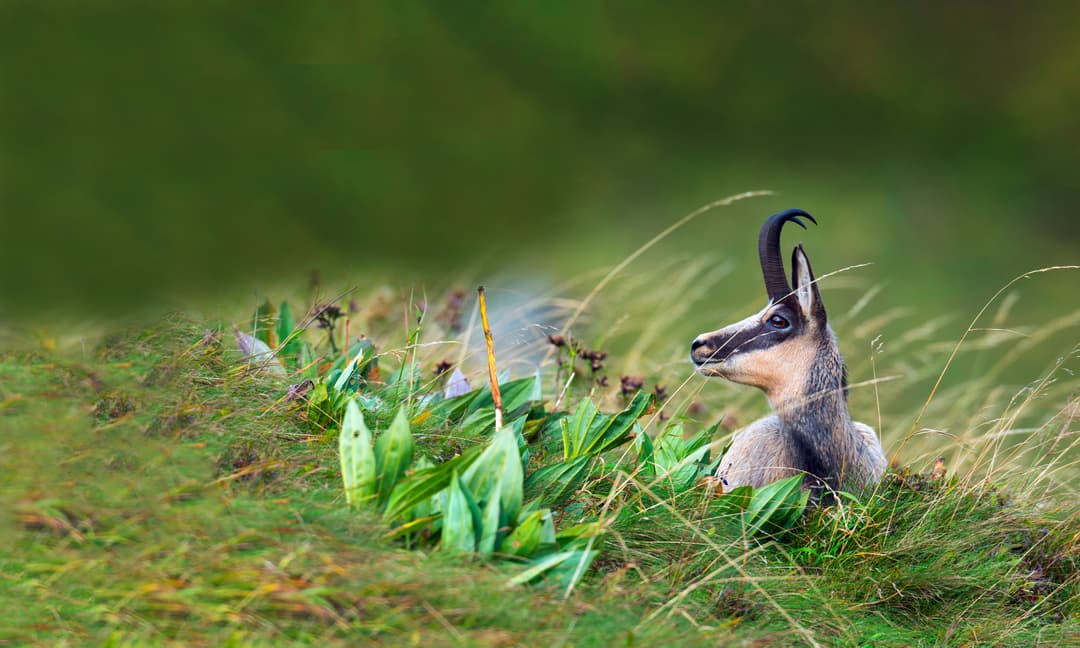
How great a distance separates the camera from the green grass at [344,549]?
2.79m

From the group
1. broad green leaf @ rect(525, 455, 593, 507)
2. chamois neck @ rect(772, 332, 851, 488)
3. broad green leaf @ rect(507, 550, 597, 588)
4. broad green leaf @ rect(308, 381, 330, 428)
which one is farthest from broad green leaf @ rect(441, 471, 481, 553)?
chamois neck @ rect(772, 332, 851, 488)

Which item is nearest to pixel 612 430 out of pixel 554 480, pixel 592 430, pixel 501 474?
pixel 592 430

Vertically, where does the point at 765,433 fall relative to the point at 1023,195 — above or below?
below

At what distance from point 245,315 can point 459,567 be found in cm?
220

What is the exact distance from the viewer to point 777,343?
4.41 m

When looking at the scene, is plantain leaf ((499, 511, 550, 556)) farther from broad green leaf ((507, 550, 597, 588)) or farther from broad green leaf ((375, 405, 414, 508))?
broad green leaf ((375, 405, 414, 508))

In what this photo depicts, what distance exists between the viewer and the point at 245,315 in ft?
15.9

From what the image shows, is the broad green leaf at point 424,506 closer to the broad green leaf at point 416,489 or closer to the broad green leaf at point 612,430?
the broad green leaf at point 416,489

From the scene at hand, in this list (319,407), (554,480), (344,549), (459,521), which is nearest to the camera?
(344,549)

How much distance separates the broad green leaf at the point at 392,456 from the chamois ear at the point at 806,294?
1.83m

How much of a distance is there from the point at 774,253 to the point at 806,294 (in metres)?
0.23

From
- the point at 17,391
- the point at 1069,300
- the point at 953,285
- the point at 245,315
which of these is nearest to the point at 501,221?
the point at 953,285

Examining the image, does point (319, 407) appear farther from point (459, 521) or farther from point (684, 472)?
point (684, 472)

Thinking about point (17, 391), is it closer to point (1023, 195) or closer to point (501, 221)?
point (501, 221)
